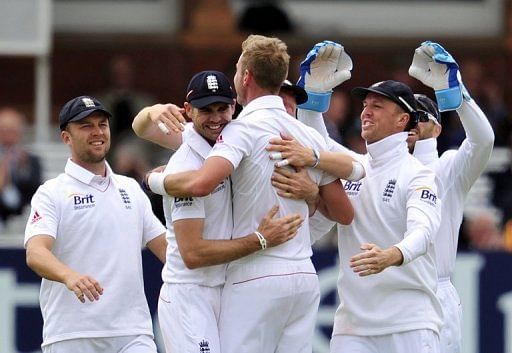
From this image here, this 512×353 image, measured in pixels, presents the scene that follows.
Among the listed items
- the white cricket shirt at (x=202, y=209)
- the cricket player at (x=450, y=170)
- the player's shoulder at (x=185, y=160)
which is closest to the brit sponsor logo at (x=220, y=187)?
the white cricket shirt at (x=202, y=209)

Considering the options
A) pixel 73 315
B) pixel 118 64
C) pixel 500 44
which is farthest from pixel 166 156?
pixel 73 315

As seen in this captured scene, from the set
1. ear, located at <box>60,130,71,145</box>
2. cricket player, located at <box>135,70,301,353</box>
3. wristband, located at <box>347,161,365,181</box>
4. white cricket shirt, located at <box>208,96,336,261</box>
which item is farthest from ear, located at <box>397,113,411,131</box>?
ear, located at <box>60,130,71,145</box>

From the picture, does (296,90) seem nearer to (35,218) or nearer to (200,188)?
(200,188)

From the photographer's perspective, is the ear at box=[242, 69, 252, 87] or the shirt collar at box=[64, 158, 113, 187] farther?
the shirt collar at box=[64, 158, 113, 187]

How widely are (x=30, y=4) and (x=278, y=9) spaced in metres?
2.71

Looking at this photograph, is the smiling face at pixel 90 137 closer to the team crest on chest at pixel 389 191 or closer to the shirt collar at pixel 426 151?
the team crest on chest at pixel 389 191

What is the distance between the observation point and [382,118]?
9.06m

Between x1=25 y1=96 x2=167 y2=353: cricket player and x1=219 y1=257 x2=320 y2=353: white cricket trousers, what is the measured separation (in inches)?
39.3

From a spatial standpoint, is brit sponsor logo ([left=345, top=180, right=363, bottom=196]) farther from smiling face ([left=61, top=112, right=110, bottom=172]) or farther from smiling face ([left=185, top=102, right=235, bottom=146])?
smiling face ([left=61, top=112, right=110, bottom=172])

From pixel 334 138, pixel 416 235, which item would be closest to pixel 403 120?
pixel 416 235

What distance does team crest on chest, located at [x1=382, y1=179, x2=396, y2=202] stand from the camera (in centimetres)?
892

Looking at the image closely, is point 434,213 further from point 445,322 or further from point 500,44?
point 500,44

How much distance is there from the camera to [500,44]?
→ 1830cm

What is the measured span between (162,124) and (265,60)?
0.70 meters
